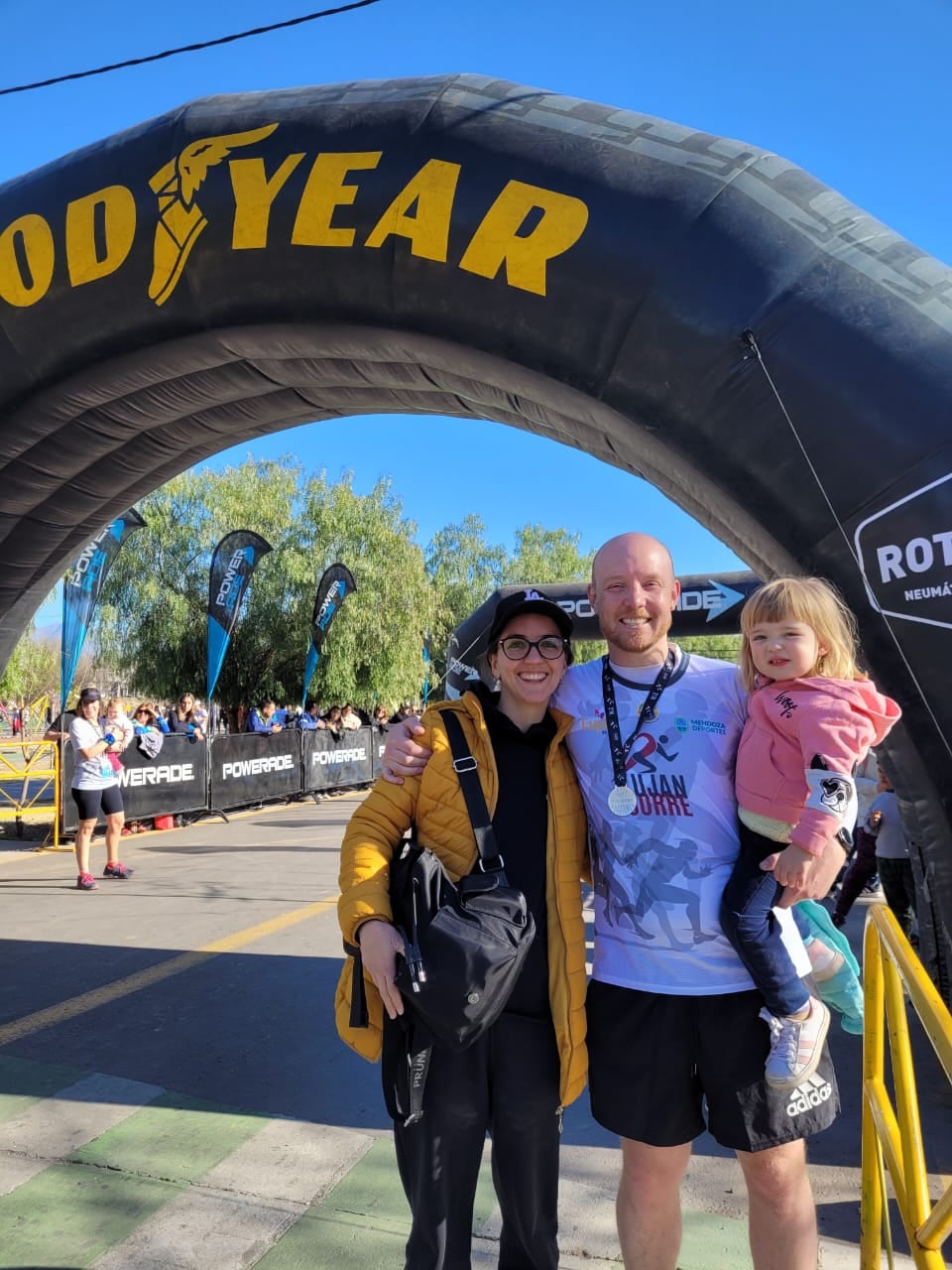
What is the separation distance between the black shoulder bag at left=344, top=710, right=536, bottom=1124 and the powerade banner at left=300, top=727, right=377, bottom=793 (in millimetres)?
14734

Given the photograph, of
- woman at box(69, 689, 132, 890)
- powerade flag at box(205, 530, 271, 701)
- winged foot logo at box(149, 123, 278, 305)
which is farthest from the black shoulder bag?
powerade flag at box(205, 530, 271, 701)

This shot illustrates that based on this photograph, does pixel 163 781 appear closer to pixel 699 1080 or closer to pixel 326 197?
pixel 326 197

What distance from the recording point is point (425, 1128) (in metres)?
2.03

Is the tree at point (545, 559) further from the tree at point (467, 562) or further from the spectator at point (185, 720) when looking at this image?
the spectator at point (185, 720)

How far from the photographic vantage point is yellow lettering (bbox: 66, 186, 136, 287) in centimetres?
434

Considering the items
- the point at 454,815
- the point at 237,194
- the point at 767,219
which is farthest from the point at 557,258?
the point at 454,815

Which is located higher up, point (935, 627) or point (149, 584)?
point (149, 584)

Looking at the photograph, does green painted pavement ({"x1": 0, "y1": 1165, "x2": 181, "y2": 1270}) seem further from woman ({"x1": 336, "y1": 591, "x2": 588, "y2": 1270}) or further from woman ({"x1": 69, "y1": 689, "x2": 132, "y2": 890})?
woman ({"x1": 69, "y1": 689, "x2": 132, "y2": 890})

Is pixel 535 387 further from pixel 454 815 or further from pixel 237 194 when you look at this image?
pixel 454 815

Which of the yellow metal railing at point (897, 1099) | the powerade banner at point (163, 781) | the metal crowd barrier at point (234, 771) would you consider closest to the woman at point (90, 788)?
the metal crowd barrier at point (234, 771)

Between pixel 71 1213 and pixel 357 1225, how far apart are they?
88 centimetres

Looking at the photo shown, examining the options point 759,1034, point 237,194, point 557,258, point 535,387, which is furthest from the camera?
point 237,194

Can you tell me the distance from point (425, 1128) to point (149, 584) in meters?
23.2

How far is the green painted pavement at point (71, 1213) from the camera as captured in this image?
2.58 meters
